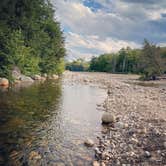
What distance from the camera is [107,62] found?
136 metres

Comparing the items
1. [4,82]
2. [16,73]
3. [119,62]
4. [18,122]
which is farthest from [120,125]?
[119,62]

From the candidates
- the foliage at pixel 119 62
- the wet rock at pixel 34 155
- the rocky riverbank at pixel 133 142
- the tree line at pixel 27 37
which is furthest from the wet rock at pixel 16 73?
the foliage at pixel 119 62

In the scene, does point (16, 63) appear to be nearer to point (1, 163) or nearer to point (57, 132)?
point (57, 132)

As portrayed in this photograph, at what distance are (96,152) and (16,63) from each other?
86.5 ft

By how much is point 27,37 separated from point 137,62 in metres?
63.0

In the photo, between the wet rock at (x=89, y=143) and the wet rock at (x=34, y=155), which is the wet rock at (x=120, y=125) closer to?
the wet rock at (x=89, y=143)

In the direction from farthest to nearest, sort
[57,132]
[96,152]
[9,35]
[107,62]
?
1. [107,62]
2. [9,35]
3. [57,132]
4. [96,152]

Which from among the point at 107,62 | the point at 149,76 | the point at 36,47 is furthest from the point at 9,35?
the point at 107,62

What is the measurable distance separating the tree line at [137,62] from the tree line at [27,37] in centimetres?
2717

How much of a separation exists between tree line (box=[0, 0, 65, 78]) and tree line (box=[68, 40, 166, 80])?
27.2 metres

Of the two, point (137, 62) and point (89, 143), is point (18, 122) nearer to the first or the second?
point (89, 143)

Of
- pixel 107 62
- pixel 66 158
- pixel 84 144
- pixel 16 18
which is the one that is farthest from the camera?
pixel 107 62

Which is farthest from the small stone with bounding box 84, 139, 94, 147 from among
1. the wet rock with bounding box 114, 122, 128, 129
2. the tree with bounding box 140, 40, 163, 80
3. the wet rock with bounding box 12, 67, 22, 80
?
the tree with bounding box 140, 40, 163, 80

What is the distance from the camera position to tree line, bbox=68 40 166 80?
67.5 m
